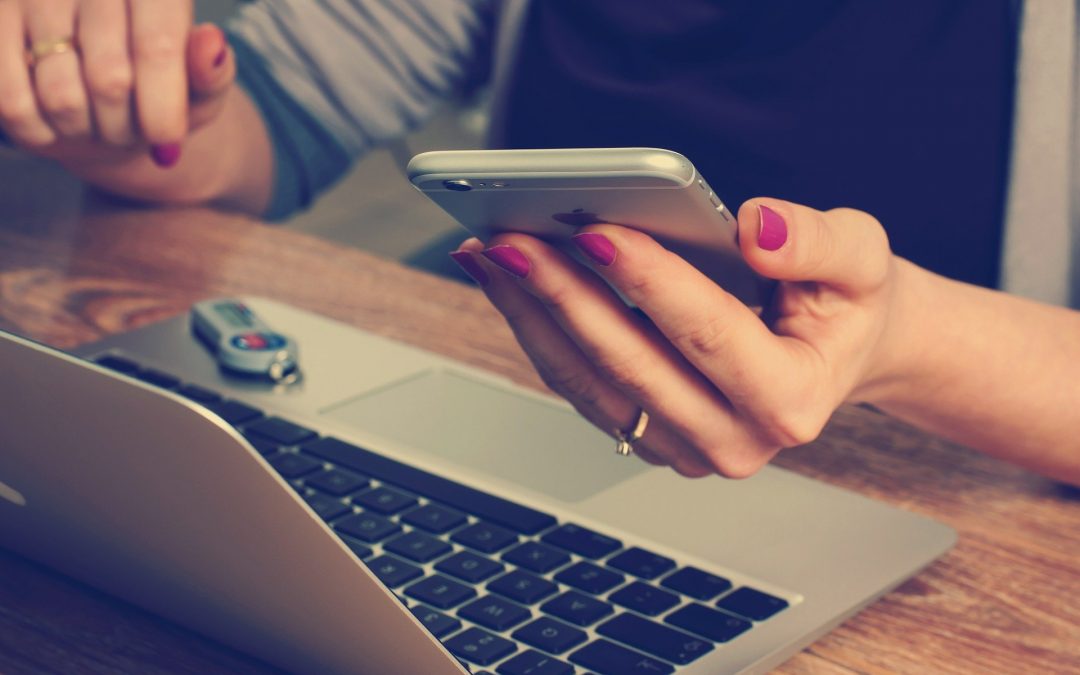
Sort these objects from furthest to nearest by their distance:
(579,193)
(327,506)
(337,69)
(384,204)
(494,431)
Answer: (384,204) < (337,69) < (494,431) < (327,506) < (579,193)

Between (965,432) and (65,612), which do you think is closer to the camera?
(65,612)

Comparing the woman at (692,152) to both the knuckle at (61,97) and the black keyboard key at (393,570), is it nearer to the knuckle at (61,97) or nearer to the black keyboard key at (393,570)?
the knuckle at (61,97)

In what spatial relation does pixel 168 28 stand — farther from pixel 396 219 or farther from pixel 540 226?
pixel 396 219

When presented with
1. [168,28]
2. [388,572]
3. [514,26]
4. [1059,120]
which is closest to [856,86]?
[1059,120]

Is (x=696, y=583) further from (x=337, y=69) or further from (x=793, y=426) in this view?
(x=337, y=69)

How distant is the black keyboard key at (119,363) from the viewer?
2.00 ft

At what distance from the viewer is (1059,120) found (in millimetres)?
798

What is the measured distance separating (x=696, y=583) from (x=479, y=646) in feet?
0.32

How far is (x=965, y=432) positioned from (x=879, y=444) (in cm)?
5

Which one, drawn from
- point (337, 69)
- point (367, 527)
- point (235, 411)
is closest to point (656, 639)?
point (367, 527)

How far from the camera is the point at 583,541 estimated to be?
0.48 metres

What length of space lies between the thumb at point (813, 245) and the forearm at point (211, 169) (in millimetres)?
546

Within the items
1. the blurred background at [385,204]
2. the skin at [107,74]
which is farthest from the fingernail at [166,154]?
the blurred background at [385,204]

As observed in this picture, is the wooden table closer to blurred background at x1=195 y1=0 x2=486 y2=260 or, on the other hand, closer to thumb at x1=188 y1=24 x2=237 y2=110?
thumb at x1=188 y1=24 x2=237 y2=110
